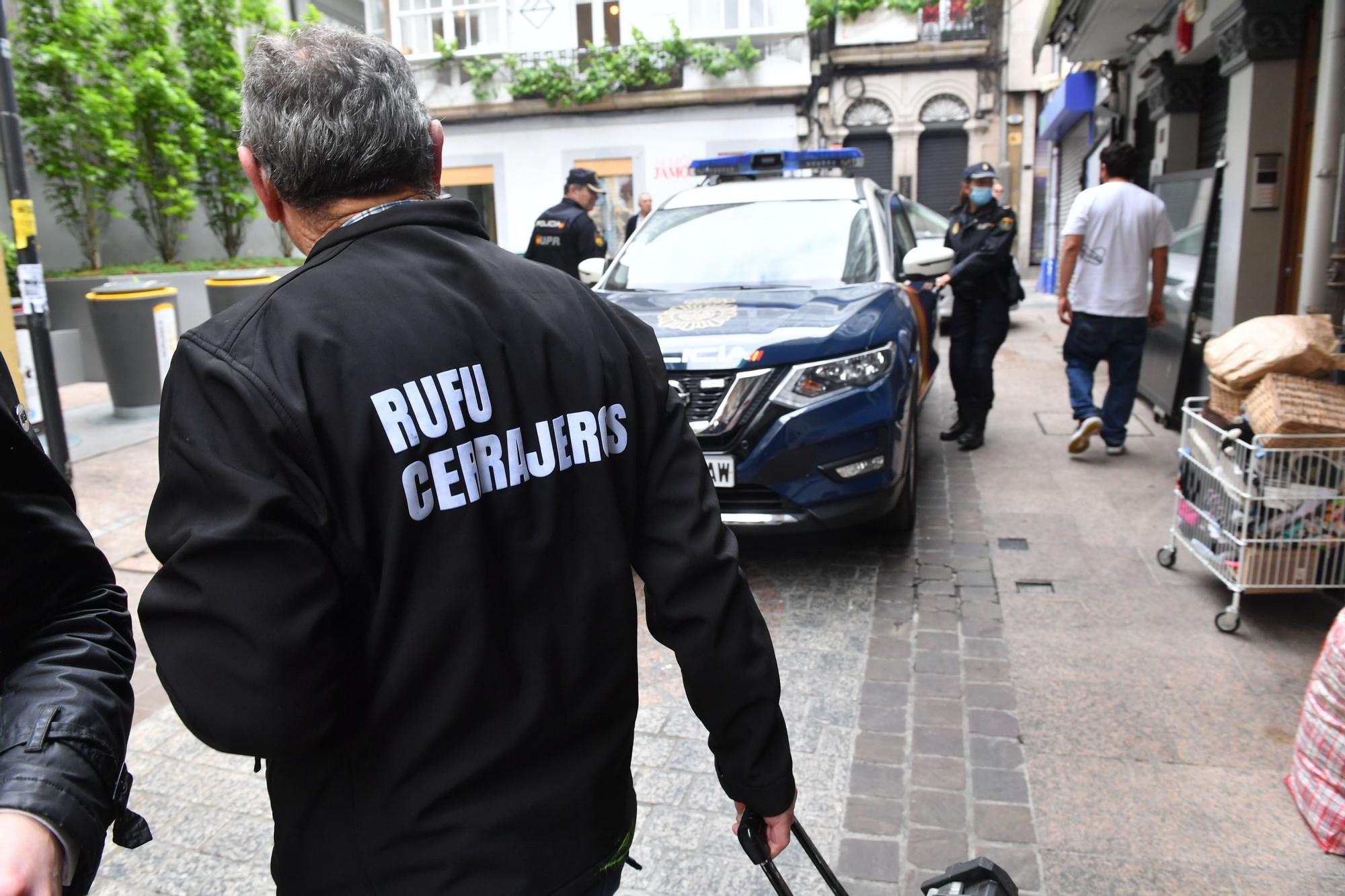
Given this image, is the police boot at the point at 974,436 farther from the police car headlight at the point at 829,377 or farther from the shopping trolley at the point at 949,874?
the shopping trolley at the point at 949,874

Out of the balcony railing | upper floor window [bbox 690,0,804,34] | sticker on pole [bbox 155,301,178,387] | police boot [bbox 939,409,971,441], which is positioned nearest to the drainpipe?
police boot [bbox 939,409,971,441]

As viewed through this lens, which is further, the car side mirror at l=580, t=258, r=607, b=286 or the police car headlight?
the car side mirror at l=580, t=258, r=607, b=286

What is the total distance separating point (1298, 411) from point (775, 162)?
16.3ft

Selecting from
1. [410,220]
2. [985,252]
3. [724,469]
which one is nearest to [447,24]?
[985,252]

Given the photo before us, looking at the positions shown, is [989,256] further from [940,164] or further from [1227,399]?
[940,164]

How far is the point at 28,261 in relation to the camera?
573cm

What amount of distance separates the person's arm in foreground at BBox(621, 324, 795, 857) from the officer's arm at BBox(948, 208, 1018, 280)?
606cm

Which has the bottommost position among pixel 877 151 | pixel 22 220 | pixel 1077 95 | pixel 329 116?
pixel 22 220

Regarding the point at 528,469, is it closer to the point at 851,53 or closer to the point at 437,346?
the point at 437,346

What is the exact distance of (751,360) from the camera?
15.9ft

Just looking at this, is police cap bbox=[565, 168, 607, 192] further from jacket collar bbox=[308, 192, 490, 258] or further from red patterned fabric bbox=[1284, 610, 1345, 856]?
jacket collar bbox=[308, 192, 490, 258]

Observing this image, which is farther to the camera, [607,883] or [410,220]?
[607,883]

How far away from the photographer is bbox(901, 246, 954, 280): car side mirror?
601cm

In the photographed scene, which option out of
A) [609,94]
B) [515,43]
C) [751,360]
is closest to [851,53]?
[609,94]
